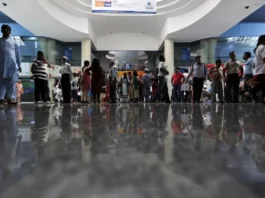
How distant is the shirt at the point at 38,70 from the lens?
7.48 m

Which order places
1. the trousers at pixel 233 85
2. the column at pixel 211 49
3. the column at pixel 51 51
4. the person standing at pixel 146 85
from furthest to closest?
the column at pixel 51 51
the column at pixel 211 49
the person standing at pixel 146 85
the trousers at pixel 233 85

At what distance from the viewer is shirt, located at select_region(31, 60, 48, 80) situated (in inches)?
295

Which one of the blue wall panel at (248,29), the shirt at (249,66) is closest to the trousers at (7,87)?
the shirt at (249,66)

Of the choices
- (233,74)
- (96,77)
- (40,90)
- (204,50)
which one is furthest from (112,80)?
(204,50)

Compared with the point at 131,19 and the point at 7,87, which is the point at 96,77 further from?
the point at 131,19

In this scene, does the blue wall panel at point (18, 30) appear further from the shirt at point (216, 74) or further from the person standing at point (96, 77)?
the shirt at point (216, 74)

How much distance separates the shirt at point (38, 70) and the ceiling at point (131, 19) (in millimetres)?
6132

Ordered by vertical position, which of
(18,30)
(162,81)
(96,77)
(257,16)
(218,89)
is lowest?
(218,89)

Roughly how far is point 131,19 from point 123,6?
295 inches

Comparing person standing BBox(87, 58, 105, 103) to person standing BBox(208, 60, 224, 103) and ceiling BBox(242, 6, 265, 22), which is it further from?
ceiling BBox(242, 6, 265, 22)

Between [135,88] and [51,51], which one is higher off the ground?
[51,51]

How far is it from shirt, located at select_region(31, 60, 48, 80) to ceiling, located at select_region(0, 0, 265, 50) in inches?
241

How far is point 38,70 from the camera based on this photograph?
296 inches

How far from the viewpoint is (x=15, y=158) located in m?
1.17
